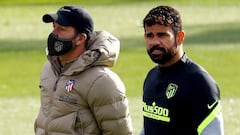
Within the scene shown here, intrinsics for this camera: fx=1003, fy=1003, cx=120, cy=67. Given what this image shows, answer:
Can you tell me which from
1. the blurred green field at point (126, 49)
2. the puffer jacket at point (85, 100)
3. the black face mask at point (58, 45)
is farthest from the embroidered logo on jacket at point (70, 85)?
the blurred green field at point (126, 49)

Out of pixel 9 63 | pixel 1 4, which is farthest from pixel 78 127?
pixel 1 4

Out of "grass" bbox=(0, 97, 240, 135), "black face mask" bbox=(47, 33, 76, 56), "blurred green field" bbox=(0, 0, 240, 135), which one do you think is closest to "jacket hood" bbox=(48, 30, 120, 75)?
"black face mask" bbox=(47, 33, 76, 56)

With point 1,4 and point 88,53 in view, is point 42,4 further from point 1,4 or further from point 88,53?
point 88,53

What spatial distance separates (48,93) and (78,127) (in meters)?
0.38

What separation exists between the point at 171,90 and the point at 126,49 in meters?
21.4

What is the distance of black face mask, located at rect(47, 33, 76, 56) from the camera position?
25.6 feet

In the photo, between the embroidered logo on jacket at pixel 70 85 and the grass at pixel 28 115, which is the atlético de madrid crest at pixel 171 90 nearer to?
the embroidered logo on jacket at pixel 70 85

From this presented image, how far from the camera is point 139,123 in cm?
1535

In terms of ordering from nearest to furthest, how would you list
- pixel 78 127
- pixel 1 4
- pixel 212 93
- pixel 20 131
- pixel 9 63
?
pixel 212 93 < pixel 78 127 < pixel 20 131 < pixel 9 63 < pixel 1 4

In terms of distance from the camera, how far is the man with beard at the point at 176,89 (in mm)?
6473

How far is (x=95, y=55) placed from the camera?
7.89 m

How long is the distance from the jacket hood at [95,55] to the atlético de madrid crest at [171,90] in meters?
1.28

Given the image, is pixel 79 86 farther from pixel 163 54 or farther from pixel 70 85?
pixel 163 54

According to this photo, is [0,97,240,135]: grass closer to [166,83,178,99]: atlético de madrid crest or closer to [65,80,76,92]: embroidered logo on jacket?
[65,80,76,92]: embroidered logo on jacket
